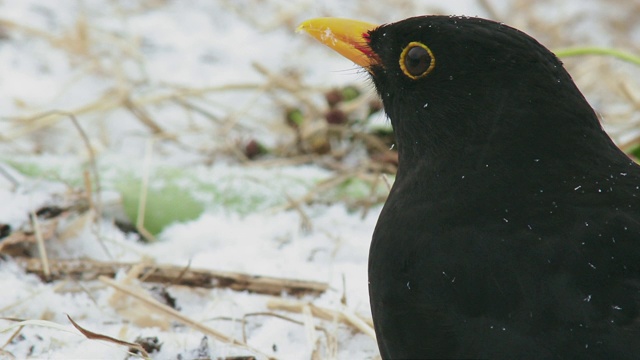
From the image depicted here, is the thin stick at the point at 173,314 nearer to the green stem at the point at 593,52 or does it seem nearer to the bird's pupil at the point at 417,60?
the bird's pupil at the point at 417,60

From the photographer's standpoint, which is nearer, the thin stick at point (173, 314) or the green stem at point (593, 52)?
the thin stick at point (173, 314)

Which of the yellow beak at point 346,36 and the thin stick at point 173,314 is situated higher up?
the yellow beak at point 346,36

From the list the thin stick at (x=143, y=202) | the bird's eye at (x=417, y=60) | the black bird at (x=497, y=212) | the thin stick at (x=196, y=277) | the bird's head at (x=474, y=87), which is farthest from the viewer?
the thin stick at (x=143, y=202)

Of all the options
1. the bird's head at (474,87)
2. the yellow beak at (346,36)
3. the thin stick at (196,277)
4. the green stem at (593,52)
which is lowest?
the thin stick at (196,277)

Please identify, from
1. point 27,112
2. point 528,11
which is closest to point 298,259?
point 27,112

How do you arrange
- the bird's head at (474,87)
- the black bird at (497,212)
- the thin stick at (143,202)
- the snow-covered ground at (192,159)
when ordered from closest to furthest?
the black bird at (497,212) < the bird's head at (474,87) < the snow-covered ground at (192,159) < the thin stick at (143,202)

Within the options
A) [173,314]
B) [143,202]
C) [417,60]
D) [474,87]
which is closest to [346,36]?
[417,60]

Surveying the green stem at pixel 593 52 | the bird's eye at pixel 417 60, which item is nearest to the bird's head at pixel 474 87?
the bird's eye at pixel 417 60
